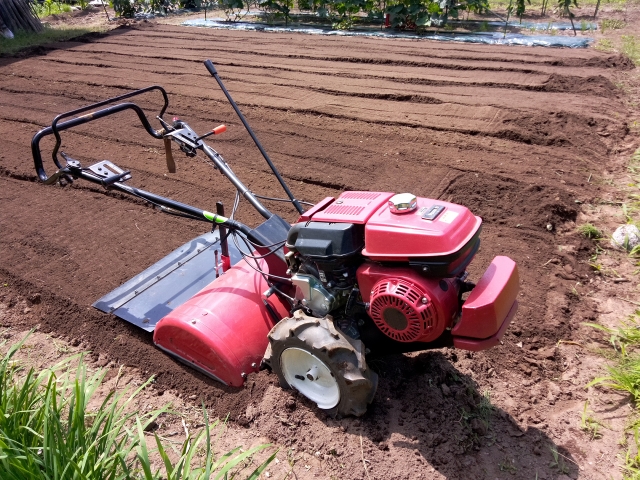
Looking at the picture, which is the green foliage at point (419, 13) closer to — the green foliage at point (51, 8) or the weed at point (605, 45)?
the weed at point (605, 45)

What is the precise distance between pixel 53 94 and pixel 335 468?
721 cm

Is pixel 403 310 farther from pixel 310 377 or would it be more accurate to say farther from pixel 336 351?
pixel 310 377

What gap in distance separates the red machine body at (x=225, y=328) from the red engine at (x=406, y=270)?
1.40ft

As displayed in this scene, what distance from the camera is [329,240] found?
7.22 feet

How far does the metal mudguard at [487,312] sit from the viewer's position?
198 cm

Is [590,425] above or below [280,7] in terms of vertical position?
above

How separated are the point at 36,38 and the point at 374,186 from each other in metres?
10.5

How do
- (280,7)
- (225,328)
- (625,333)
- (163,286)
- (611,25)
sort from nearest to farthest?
(225,328), (625,333), (163,286), (611,25), (280,7)

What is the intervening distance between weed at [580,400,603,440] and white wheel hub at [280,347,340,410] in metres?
1.11

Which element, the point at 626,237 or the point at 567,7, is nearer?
the point at 626,237

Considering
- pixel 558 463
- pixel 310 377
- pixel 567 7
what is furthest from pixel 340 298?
pixel 567 7

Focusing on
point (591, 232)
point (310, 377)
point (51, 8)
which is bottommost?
point (51, 8)

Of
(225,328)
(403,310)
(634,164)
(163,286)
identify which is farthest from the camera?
(634,164)

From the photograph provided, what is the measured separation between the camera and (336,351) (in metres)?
2.21
